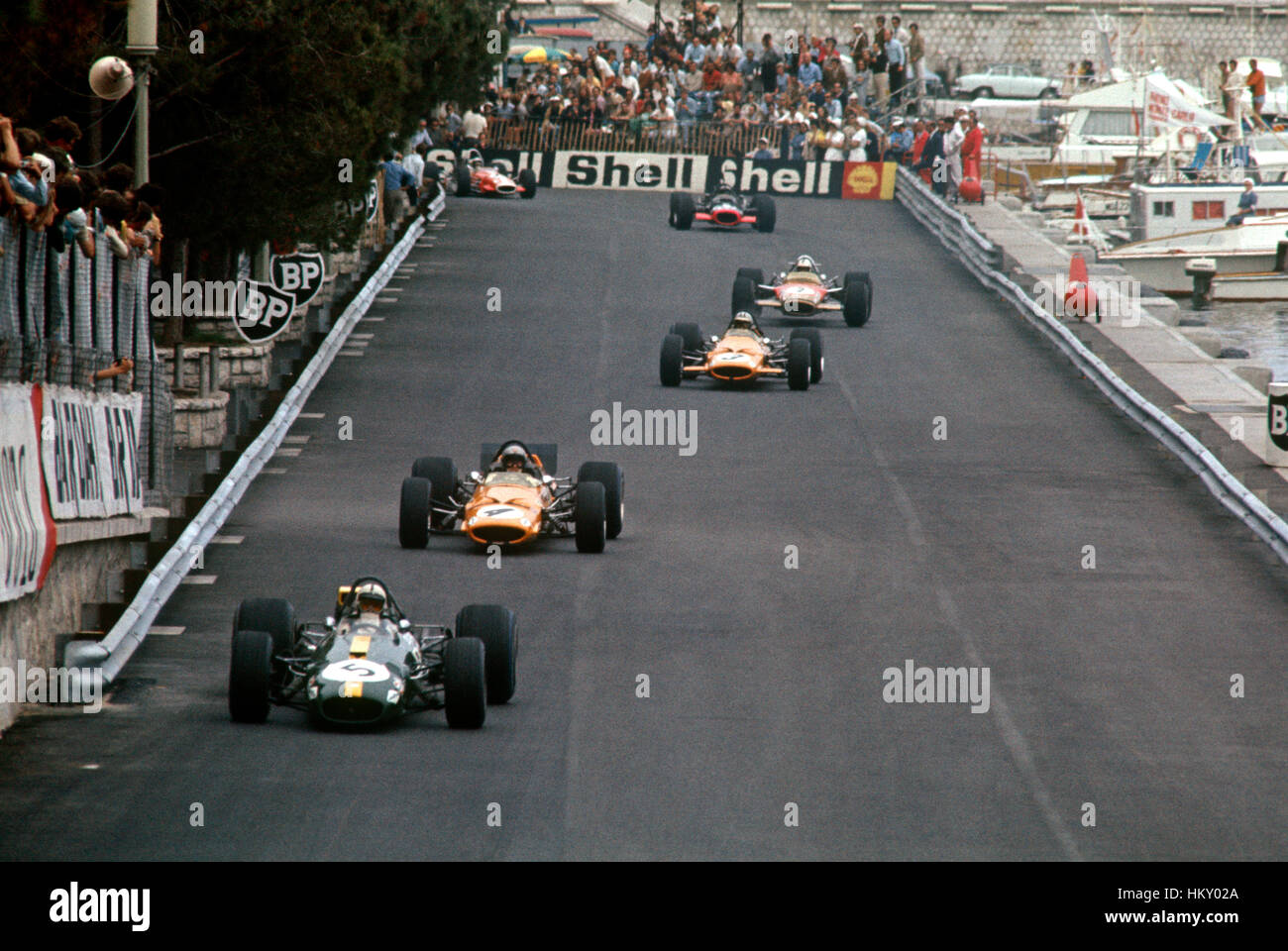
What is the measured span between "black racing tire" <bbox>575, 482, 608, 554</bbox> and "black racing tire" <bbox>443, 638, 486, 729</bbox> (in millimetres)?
5368

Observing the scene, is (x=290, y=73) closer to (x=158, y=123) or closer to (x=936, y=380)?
(x=158, y=123)

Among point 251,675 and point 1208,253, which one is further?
point 1208,253

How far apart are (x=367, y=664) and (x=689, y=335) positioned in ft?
52.4

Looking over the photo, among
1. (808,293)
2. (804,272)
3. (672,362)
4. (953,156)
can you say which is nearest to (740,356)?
(672,362)

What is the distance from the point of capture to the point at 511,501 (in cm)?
1884

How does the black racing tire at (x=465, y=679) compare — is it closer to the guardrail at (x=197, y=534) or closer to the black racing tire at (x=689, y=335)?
the guardrail at (x=197, y=534)

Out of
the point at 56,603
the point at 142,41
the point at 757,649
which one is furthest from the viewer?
the point at 142,41

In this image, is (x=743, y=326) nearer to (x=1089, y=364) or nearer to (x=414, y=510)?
(x=1089, y=364)

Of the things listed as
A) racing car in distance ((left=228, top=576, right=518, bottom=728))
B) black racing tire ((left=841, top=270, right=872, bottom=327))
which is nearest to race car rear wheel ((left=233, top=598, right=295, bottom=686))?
racing car in distance ((left=228, top=576, right=518, bottom=728))

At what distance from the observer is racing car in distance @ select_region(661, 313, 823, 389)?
27953 mm

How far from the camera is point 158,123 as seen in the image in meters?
22.9

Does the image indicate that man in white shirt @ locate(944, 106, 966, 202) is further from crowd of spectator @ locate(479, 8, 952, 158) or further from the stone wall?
the stone wall
